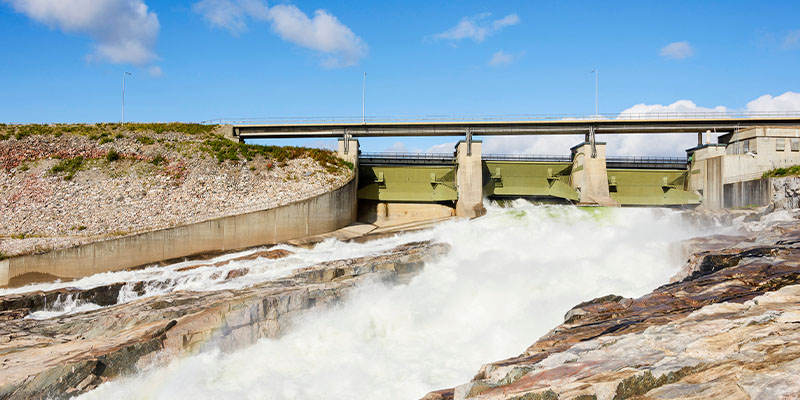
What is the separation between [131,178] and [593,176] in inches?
1080

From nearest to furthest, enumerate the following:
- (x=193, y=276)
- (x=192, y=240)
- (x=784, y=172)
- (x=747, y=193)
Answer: (x=193, y=276) < (x=192, y=240) < (x=784, y=172) < (x=747, y=193)

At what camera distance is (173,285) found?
58.0ft

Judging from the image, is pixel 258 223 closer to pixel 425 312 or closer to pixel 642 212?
pixel 425 312

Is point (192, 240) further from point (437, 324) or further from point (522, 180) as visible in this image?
point (522, 180)

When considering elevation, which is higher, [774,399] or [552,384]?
[774,399]

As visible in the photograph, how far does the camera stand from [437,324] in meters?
12.9

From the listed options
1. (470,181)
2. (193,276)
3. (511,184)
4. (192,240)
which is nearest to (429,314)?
(193,276)

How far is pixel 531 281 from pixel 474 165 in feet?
58.1

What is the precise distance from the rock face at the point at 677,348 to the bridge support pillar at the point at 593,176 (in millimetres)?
20098

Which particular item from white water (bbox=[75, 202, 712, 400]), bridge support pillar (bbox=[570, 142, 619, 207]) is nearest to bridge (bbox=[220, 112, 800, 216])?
bridge support pillar (bbox=[570, 142, 619, 207])

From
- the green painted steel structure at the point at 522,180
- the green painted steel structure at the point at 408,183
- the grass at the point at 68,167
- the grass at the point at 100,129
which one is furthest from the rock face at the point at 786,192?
the grass at the point at 68,167

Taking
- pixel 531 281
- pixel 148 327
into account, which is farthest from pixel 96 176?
pixel 531 281

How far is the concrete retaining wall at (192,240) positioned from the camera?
19.7 m

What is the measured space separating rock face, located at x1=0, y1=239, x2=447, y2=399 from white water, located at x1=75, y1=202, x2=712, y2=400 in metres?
0.37
